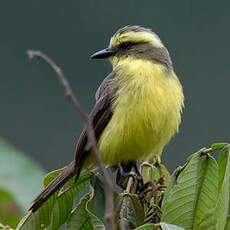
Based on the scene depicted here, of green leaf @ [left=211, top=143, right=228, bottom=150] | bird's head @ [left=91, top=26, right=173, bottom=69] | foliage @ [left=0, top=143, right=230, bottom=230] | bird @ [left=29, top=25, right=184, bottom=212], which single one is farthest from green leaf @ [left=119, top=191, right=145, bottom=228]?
bird's head @ [left=91, top=26, right=173, bottom=69]

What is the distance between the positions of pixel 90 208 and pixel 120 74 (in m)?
1.52

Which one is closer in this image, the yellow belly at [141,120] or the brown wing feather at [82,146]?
the brown wing feather at [82,146]

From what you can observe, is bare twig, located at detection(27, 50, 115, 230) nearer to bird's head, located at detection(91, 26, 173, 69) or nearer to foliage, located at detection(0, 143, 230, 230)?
foliage, located at detection(0, 143, 230, 230)

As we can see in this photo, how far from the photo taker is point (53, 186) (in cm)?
396

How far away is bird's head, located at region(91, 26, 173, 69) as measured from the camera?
17.4 feet

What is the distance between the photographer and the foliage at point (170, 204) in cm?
336

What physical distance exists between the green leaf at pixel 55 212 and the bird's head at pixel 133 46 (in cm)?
150

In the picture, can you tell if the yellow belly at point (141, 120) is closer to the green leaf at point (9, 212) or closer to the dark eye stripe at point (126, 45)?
the dark eye stripe at point (126, 45)

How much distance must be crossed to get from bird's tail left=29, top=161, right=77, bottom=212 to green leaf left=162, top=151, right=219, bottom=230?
58 centimetres

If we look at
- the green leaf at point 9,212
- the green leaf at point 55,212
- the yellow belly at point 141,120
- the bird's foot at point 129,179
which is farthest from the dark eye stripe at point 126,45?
the green leaf at point 55,212

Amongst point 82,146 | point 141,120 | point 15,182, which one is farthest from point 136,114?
point 15,182

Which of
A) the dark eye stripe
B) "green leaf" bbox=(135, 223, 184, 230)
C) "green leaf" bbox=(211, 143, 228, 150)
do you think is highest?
the dark eye stripe

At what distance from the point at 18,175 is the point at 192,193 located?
45.6 inches

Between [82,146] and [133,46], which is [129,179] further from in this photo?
[133,46]
